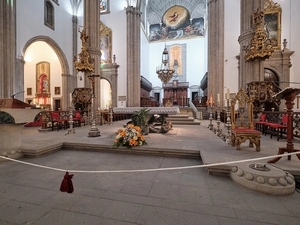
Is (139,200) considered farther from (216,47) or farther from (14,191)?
(216,47)

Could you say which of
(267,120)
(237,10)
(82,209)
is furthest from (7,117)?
(237,10)

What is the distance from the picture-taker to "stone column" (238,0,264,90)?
6383mm

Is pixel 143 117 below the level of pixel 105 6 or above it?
below

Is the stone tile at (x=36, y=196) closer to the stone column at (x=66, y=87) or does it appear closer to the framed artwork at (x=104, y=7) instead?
the stone column at (x=66, y=87)

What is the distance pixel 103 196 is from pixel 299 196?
263cm

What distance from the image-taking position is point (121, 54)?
15656 mm

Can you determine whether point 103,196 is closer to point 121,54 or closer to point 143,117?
point 143,117

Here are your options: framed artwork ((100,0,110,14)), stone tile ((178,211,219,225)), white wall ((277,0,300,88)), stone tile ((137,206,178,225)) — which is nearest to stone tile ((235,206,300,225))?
stone tile ((178,211,219,225))

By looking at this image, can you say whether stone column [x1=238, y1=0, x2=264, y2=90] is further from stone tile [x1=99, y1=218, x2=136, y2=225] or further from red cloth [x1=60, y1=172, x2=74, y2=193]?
red cloth [x1=60, y1=172, x2=74, y2=193]

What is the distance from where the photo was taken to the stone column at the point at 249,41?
6383 mm

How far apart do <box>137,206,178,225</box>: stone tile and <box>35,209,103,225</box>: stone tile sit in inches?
18.2

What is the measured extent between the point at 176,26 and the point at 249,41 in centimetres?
2025

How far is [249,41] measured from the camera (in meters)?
6.56

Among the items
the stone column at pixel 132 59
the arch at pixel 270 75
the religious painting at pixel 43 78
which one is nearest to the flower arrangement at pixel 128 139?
the stone column at pixel 132 59
